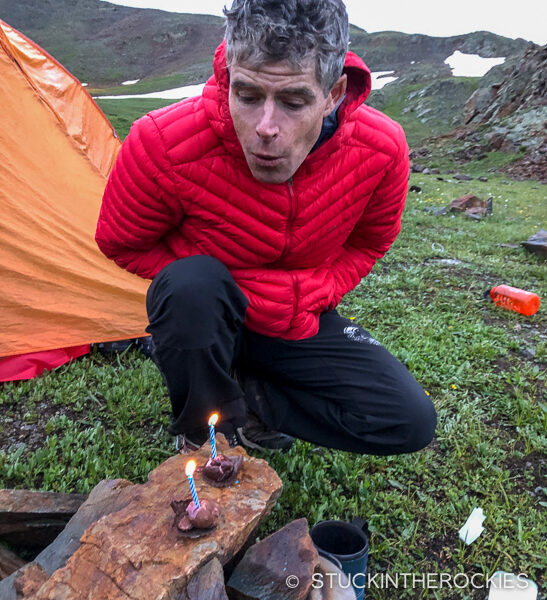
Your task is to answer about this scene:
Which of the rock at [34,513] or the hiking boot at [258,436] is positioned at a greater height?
the rock at [34,513]

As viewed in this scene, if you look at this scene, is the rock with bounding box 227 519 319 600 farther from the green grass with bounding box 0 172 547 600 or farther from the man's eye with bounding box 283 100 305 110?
the man's eye with bounding box 283 100 305 110

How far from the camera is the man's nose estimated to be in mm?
1953

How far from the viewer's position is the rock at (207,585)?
1497 mm

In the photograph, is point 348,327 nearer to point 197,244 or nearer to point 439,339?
point 197,244

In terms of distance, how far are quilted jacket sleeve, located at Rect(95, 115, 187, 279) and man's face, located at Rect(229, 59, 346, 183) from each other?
43 cm

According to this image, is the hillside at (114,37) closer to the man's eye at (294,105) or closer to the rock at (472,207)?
the rock at (472,207)

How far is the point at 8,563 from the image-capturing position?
192cm

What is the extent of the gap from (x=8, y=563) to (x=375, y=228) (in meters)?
2.28

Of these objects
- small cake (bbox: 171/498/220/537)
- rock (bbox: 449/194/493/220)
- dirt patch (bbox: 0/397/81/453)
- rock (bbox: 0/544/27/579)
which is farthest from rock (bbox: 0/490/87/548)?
rock (bbox: 449/194/493/220)

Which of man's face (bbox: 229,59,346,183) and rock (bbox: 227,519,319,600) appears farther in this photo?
man's face (bbox: 229,59,346,183)

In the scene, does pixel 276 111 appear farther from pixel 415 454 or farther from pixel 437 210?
pixel 437 210

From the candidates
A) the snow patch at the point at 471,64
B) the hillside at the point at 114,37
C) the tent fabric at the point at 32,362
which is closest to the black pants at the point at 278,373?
the tent fabric at the point at 32,362

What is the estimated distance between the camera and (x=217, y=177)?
7.68ft

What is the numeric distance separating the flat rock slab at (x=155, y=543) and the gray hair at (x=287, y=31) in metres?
1.52
